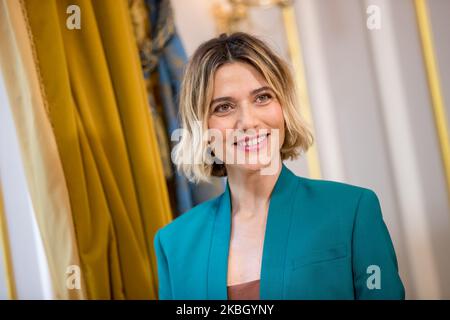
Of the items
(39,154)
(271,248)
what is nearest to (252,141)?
(271,248)

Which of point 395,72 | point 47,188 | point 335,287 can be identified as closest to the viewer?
point 335,287

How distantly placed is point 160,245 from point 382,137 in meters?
0.56

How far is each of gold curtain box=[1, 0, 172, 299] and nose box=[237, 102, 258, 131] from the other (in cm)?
36

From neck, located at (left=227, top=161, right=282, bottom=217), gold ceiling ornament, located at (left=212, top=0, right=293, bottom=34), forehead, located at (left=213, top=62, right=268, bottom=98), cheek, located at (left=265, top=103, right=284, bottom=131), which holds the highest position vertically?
gold ceiling ornament, located at (left=212, top=0, right=293, bottom=34)

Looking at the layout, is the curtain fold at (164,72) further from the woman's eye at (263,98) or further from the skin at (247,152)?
the woman's eye at (263,98)

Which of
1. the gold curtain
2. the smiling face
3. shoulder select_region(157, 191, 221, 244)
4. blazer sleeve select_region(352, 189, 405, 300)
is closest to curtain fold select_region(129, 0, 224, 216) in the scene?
the gold curtain

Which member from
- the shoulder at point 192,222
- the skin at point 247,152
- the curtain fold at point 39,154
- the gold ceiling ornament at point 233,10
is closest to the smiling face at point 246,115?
the skin at point 247,152

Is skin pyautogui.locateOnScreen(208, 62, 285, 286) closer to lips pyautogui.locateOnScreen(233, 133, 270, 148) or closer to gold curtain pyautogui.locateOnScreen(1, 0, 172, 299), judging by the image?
lips pyautogui.locateOnScreen(233, 133, 270, 148)

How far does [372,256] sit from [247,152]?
318 mm

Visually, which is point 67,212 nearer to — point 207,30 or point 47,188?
point 47,188

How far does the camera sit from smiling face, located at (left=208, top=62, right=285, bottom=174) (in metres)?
1.07

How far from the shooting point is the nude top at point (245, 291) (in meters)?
1.10
